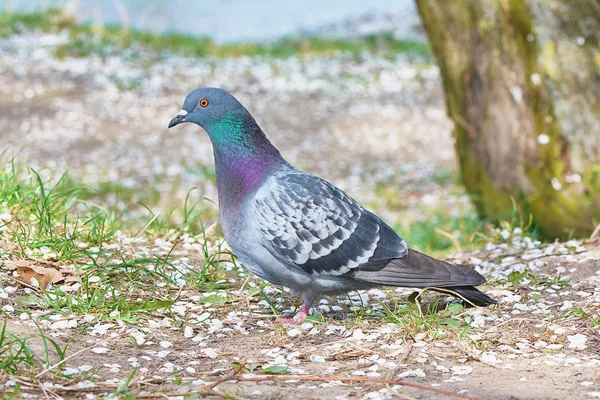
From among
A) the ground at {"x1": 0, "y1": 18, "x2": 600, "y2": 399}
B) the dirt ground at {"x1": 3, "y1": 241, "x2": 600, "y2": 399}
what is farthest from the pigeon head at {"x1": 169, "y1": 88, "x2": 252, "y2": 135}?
the dirt ground at {"x1": 3, "y1": 241, "x2": 600, "y2": 399}

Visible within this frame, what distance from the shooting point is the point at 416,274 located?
3.36 metres

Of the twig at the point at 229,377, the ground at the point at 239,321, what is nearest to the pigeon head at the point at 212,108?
the ground at the point at 239,321

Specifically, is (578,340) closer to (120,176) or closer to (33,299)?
(33,299)

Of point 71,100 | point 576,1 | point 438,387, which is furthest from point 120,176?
point 438,387

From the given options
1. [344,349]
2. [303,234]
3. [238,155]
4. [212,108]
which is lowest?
[344,349]

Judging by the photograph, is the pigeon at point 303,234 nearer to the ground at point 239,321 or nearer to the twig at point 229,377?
the ground at point 239,321

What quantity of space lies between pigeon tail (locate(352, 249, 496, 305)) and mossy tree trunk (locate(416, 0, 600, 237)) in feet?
7.12

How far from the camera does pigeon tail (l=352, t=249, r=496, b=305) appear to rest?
3.34 meters

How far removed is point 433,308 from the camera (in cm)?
345

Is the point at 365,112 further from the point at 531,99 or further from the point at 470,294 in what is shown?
the point at 470,294

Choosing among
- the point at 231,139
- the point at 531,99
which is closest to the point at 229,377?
the point at 231,139

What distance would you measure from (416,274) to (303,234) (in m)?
0.51

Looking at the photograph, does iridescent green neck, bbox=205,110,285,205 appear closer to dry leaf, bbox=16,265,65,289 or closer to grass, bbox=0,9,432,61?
dry leaf, bbox=16,265,65,289

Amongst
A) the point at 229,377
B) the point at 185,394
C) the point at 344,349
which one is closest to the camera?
the point at 185,394
